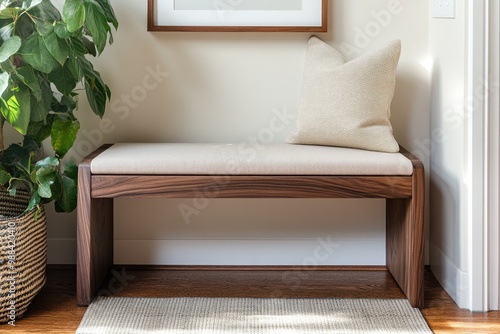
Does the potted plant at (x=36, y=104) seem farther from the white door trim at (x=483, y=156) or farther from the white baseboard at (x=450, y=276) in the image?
the white baseboard at (x=450, y=276)

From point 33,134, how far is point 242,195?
80 centimetres

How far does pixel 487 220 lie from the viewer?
Answer: 2486 mm

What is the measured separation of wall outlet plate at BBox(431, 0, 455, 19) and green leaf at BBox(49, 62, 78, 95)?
134cm

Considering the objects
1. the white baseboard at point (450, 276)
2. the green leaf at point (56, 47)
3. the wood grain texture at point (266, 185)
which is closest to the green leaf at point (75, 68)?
the green leaf at point (56, 47)

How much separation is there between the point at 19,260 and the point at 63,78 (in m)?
0.64

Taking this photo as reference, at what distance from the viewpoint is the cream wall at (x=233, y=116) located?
2.95m

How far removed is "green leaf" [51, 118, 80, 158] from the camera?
2650 millimetres

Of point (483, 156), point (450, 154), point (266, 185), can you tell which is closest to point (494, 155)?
point (483, 156)

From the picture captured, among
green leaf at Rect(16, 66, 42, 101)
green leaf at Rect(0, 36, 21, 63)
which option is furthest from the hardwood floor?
green leaf at Rect(0, 36, 21, 63)

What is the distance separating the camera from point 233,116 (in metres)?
2.99

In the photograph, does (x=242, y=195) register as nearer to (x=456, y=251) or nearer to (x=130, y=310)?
(x=130, y=310)

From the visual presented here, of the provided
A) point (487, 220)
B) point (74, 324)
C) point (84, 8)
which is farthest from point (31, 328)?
point (487, 220)

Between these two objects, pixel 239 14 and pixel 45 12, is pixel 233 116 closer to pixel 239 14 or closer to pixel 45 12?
pixel 239 14

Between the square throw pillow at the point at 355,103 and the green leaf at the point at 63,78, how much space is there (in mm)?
861
